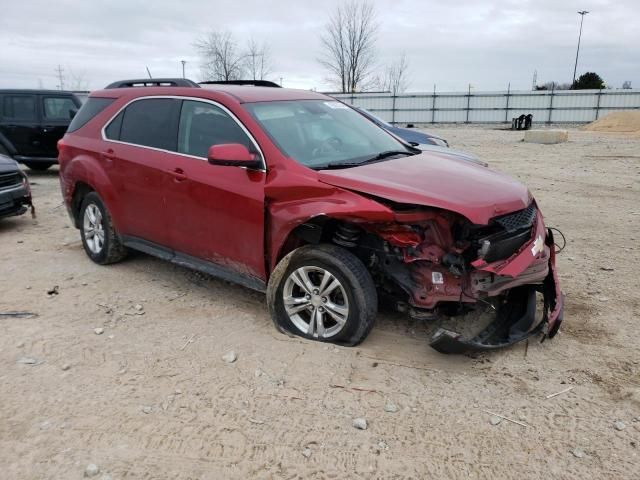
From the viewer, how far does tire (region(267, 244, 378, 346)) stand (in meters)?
3.58

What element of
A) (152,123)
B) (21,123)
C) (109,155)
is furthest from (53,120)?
(152,123)

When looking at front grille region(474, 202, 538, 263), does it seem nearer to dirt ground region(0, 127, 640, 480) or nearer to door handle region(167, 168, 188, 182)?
dirt ground region(0, 127, 640, 480)

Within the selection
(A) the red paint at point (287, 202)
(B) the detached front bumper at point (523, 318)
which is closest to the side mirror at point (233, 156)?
(A) the red paint at point (287, 202)

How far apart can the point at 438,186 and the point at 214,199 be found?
5.60 feet

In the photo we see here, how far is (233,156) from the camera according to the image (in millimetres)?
3840

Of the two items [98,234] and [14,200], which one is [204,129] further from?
[14,200]

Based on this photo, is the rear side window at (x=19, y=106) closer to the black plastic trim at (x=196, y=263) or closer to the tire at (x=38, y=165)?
the tire at (x=38, y=165)

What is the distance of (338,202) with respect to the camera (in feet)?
11.7

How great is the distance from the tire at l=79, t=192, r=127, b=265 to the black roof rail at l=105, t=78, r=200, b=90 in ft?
3.90

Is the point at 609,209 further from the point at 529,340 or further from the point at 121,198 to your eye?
the point at 121,198

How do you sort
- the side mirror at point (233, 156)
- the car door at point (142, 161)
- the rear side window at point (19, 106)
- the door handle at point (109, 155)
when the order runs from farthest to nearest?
the rear side window at point (19, 106)
the door handle at point (109, 155)
the car door at point (142, 161)
the side mirror at point (233, 156)

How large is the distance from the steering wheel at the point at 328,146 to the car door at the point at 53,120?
30.7ft

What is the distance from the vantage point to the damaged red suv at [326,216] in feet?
11.4

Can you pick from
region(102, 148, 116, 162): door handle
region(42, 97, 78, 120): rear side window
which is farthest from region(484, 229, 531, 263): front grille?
region(42, 97, 78, 120): rear side window
